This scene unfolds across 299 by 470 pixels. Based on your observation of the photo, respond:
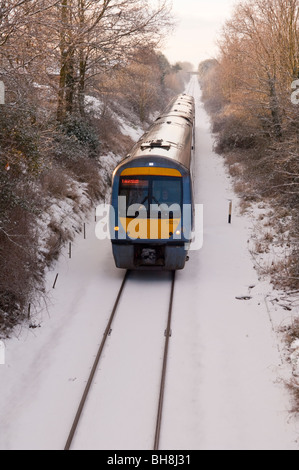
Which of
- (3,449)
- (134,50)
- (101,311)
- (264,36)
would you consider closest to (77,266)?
(101,311)

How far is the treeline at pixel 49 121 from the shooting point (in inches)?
348

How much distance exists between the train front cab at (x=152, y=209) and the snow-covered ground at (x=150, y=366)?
1.27m

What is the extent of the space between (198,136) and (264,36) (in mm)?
14151

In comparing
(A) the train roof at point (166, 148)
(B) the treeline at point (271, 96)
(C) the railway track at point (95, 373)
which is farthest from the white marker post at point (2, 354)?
(B) the treeline at point (271, 96)

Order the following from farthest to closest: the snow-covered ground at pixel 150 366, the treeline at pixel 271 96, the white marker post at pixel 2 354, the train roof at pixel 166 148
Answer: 1. the treeline at pixel 271 96
2. the train roof at pixel 166 148
3. the white marker post at pixel 2 354
4. the snow-covered ground at pixel 150 366

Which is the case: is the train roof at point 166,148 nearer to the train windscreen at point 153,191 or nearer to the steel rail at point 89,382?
the train windscreen at point 153,191

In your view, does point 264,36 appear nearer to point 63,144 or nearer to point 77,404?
point 63,144

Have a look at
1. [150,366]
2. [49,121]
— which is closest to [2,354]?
[150,366]

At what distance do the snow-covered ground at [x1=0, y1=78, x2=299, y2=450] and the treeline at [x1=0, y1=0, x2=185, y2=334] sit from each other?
1.23 meters

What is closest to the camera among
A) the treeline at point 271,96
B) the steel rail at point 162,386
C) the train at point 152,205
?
the steel rail at point 162,386

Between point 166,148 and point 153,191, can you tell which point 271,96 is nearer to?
point 166,148

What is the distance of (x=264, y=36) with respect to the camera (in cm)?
1891

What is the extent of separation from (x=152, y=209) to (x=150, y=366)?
4.02m
